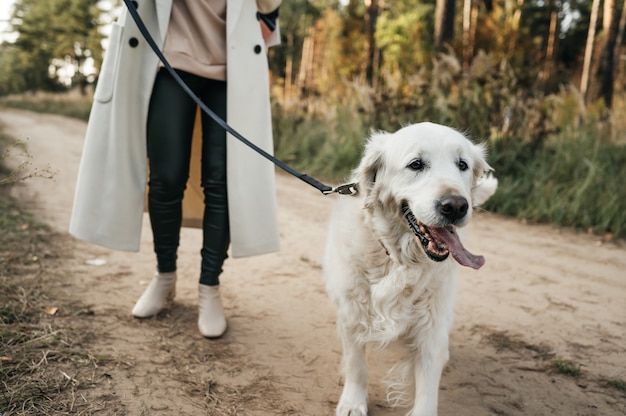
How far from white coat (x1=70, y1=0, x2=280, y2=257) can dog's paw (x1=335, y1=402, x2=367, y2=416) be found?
1.00m

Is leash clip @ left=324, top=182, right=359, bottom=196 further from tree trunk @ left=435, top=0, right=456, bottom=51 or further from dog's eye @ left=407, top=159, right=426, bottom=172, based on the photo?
tree trunk @ left=435, top=0, right=456, bottom=51

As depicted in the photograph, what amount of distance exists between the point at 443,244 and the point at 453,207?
0.56 feet

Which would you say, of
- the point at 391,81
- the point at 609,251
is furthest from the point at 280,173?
the point at 609,251

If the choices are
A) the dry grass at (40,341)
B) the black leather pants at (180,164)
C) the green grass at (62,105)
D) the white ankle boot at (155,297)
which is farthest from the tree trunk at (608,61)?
the green grass at (62,105)

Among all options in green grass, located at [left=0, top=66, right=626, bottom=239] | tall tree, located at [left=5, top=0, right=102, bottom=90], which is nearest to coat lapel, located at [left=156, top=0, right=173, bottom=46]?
green grass, located at [left=0, top=66, right=626, bottom=239]

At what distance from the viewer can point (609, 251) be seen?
432cm

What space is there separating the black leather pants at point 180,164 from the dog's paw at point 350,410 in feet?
3.35

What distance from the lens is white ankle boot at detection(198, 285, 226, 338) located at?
8.37 ft

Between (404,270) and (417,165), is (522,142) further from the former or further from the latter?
(404,270)

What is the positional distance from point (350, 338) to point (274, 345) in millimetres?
645

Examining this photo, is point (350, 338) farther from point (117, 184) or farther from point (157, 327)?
point (117, 184)

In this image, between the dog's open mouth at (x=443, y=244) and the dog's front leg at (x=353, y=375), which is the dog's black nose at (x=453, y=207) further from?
the dog's front leg at (x=353, y=375)

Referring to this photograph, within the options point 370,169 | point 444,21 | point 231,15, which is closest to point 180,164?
point 231,15

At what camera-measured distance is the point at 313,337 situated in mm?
2654
